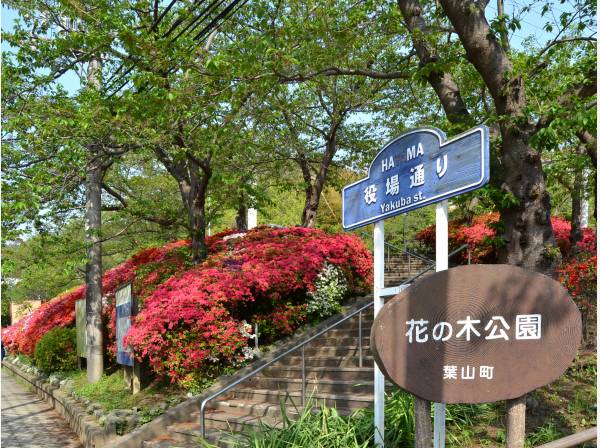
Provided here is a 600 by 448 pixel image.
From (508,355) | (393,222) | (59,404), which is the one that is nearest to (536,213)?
(508,355)

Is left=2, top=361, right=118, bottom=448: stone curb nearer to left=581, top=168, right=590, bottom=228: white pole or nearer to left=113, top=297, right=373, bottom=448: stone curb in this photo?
left=113, top=297, right=373, bottom=448: stone curb

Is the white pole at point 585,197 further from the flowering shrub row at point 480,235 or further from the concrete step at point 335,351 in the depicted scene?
the concrete step at point 335,351

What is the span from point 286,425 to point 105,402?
5.19m

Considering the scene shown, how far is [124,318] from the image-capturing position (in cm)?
1028

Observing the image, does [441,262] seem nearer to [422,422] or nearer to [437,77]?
[422,422]

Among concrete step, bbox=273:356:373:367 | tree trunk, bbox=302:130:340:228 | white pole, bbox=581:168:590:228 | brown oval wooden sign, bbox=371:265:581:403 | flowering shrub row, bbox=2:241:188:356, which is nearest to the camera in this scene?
brown oval wooden sign, bbox=371:265:581:403

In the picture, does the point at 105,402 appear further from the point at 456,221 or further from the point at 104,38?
the point at 456,221

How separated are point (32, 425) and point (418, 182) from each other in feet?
32.3

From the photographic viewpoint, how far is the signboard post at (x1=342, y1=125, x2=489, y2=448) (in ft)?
12.0

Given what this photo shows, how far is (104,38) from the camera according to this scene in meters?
8.25

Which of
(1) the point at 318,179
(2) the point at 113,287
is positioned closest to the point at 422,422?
(1) the point at 318,179

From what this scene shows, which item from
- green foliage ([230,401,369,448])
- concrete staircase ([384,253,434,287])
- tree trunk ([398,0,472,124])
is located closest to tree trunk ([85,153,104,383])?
concrete staircase ([384,253,434,287])

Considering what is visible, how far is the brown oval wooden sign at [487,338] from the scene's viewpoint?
3523mm

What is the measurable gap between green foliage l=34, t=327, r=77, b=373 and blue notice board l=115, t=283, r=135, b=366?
4.13 m
